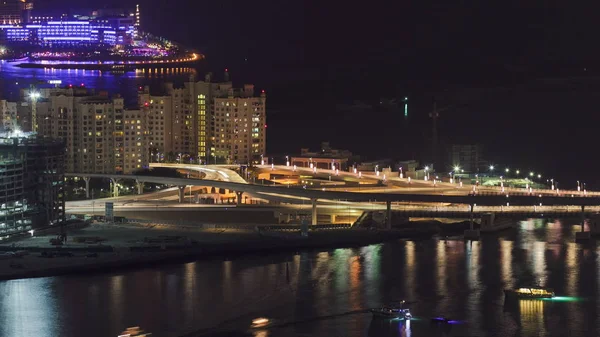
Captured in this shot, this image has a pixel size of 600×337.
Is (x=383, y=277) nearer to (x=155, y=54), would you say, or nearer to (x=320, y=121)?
(x=320, y=121)

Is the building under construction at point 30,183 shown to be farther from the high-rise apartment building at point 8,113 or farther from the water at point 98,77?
the water at point 98,77

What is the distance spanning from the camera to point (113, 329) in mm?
10070

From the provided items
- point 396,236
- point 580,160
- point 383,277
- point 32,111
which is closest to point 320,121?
point 580,160

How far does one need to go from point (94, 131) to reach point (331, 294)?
7780 mm

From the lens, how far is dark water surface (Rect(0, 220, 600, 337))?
10203mm

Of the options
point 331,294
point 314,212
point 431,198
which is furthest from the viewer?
point 431,198

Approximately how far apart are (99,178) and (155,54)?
26880mm

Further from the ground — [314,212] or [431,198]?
[431,198]

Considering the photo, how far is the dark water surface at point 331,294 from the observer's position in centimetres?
1020

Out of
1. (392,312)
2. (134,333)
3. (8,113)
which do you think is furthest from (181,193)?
(134,333)

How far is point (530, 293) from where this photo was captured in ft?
36.7

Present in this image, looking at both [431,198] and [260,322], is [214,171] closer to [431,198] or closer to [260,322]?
[431,198]

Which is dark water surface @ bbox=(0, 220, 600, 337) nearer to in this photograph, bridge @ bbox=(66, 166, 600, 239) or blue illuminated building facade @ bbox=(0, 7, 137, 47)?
bridge @ bbox=(66, 166, 600, 239)

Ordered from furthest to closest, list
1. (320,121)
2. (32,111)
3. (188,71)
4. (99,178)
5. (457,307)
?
1. (188,71)
2. (320,121)
3. (32,111)
4. (99,178)
5. (457,307)
